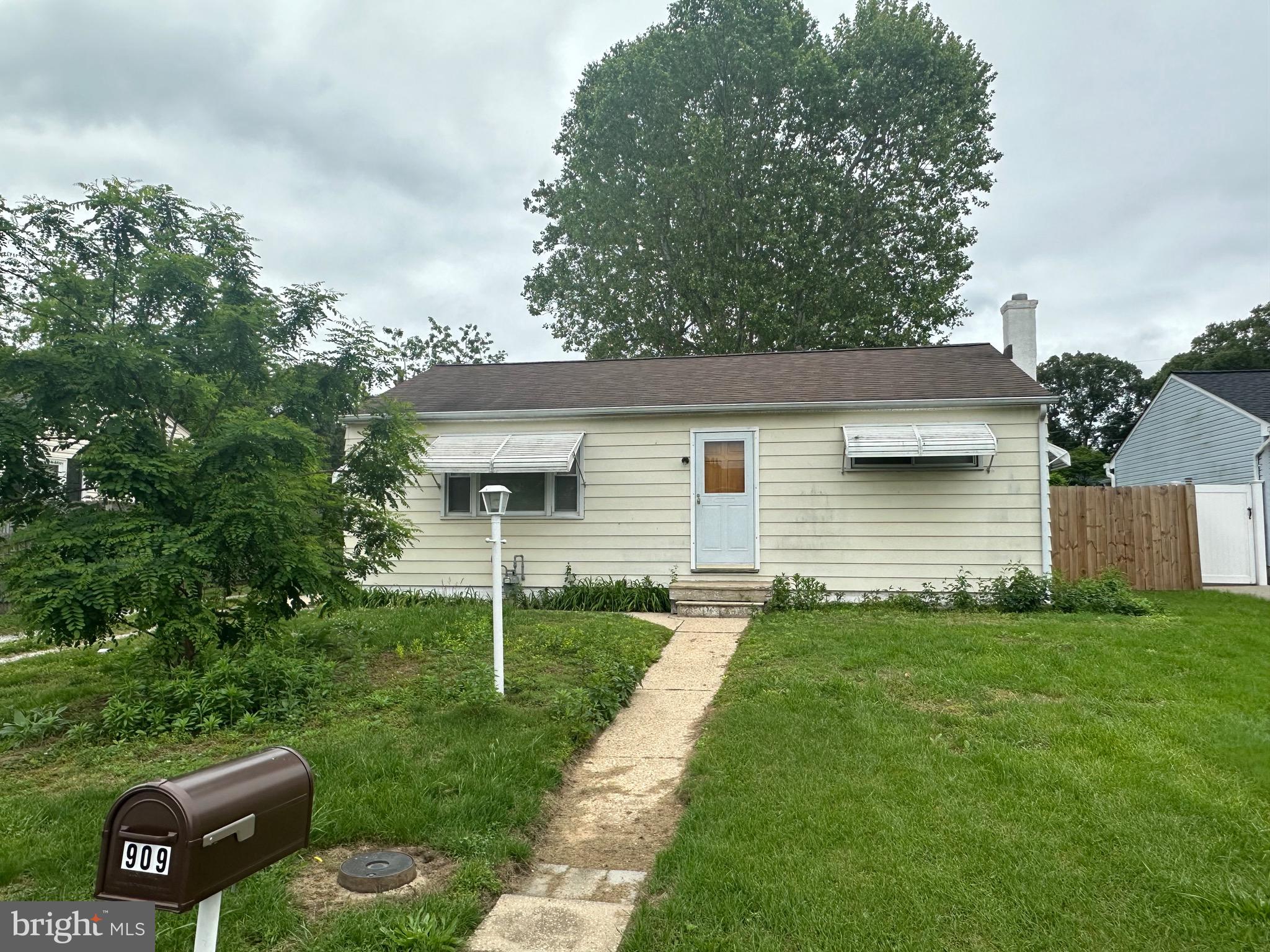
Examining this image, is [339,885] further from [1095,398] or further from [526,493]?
[1095,398]

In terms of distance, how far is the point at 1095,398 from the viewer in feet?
136

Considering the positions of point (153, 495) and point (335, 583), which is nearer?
point (153, 495)

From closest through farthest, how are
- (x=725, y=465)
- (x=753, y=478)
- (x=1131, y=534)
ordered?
(x=753, y=478) → (x=725, y=465) → (x=1131, y=534)

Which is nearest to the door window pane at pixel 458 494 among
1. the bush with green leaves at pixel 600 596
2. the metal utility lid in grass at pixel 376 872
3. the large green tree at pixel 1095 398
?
the bush with green leaves at pixel 600 596

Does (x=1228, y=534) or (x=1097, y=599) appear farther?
(x=1228, y=534)

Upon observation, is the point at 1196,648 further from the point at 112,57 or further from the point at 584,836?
the point at 112,57

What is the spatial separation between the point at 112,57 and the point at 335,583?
8.55 metres

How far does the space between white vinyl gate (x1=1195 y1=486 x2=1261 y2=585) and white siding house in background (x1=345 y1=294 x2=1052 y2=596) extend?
5.39 meters

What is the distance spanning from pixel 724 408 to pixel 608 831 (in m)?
7.30

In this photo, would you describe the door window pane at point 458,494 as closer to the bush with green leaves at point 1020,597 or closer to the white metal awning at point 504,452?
the white metal awning at point 504,452

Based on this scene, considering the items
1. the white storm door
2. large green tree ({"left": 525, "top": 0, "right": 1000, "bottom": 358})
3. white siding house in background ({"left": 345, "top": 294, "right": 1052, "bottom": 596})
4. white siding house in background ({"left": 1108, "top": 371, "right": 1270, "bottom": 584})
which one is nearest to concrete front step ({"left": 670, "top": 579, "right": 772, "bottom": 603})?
white siding house in background ({"left": 345, "top": 294, "right": 1052, "bottom": 596})

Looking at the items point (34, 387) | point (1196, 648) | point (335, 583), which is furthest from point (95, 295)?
point (1196, 648)

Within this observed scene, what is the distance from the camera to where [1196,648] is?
6.90m

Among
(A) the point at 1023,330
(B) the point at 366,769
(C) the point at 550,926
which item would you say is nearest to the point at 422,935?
(C) the point at 550,926
